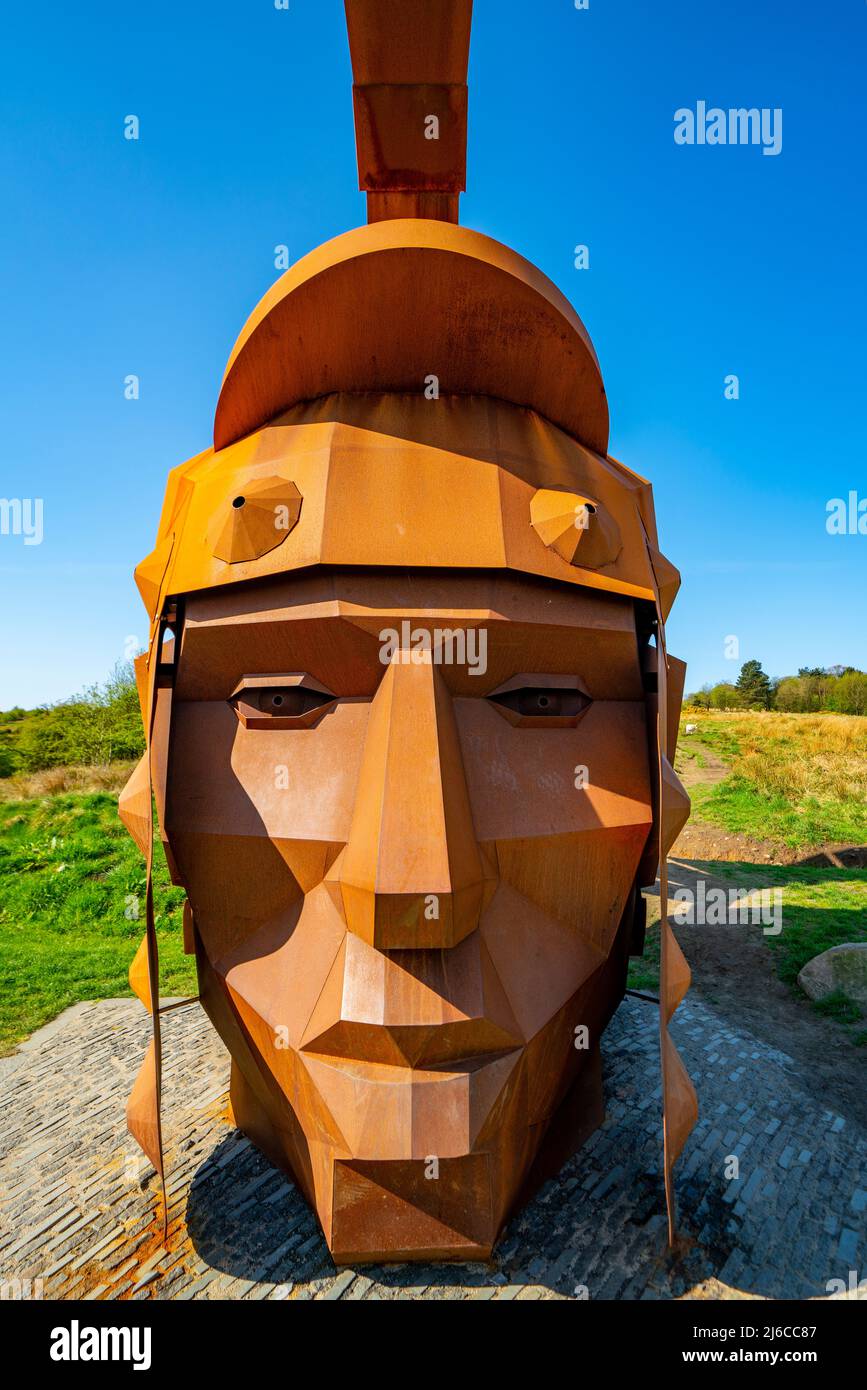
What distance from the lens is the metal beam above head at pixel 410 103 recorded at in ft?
10.9

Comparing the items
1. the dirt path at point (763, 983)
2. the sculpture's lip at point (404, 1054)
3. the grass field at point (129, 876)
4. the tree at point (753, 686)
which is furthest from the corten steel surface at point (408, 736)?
the tree at point (753, 686)

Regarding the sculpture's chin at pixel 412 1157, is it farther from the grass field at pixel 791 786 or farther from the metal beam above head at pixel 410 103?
the grass field at pixel 791 786

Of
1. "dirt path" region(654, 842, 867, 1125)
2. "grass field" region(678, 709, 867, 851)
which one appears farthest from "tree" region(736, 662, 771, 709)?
"dirt path" region(654, 842, 867, 1125)

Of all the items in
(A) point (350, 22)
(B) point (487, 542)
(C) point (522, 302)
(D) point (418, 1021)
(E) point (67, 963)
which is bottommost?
(E) point (67, 963)

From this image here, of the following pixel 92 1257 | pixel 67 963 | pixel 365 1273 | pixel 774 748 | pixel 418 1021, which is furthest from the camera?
pixel 774 748

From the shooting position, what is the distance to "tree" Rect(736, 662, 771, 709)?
46.2 meters

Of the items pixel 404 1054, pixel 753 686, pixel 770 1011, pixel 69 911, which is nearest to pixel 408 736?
pixel 404 1054

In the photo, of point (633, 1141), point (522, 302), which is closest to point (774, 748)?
point (633, 1141)

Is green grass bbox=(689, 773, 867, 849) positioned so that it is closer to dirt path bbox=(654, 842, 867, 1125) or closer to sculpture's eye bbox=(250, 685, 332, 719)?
dirt path bbox=(654, 842, 867, 1125)

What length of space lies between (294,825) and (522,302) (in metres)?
2.95

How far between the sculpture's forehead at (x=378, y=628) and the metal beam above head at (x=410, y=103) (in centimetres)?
259

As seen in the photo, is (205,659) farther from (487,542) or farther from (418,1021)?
(418,1021)

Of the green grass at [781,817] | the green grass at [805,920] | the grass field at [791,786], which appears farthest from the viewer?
the grass field at [791,786]

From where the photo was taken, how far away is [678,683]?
154 inches
